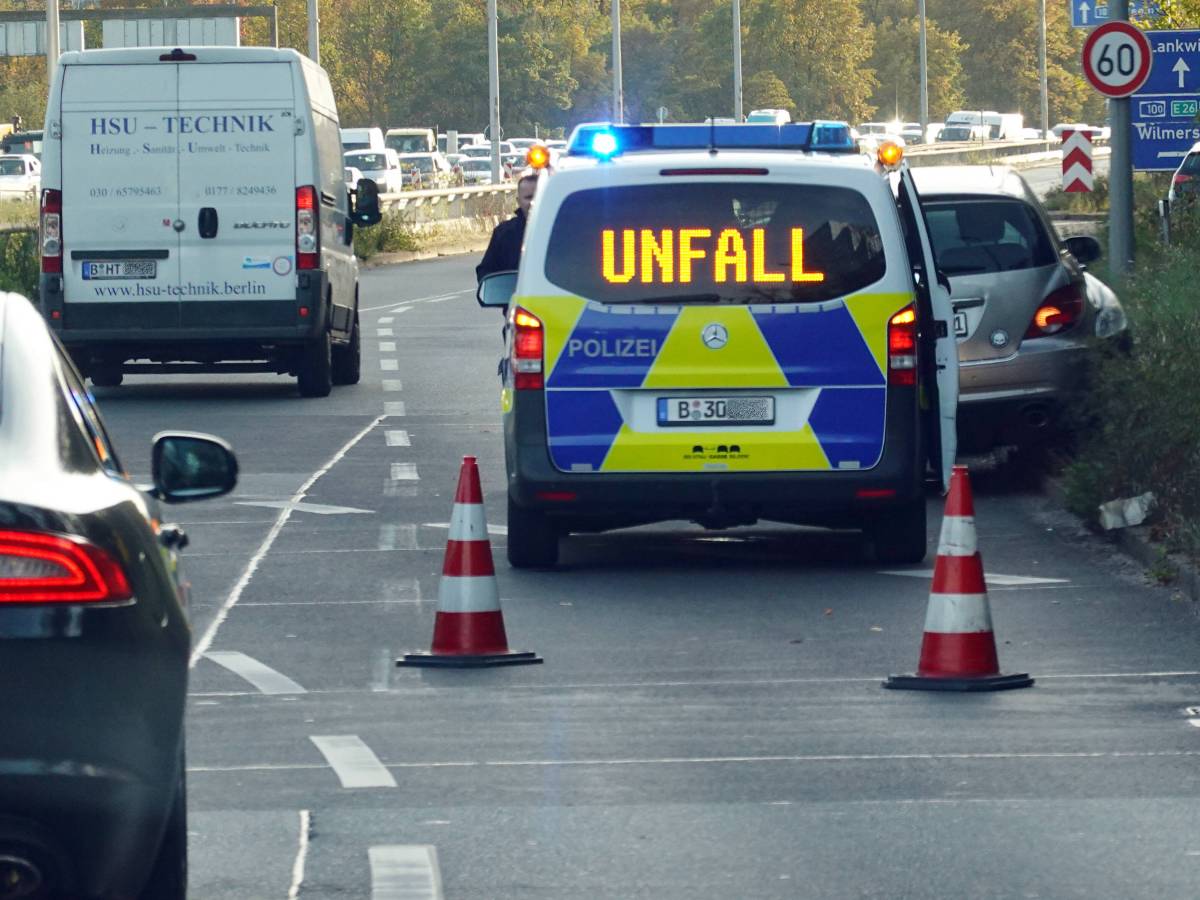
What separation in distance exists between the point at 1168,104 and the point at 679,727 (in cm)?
1634

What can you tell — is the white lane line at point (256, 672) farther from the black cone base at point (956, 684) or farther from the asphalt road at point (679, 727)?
the black cone base at point (956, 684)

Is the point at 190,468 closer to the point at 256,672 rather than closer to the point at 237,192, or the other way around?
the point at 256,672

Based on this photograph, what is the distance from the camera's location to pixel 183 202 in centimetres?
2006

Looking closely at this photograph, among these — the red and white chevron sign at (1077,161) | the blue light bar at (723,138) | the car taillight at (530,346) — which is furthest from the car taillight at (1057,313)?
the red and white chevron sign at (1077,161)

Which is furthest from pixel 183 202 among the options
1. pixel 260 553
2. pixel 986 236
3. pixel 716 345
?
pixel 716 345

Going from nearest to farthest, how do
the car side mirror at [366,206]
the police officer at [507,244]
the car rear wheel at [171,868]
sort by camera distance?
1. the car rear wheel at [171,868]
2. the police officer at [507,244]
3. the car side mirror at [366,206]

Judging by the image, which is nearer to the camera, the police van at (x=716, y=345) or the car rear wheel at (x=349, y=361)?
the police van at (x=716, y=345)

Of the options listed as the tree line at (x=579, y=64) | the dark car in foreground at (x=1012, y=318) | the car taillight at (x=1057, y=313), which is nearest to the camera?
the dark car in foreground at (x=1012, y=318)

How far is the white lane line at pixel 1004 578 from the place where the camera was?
11.2 m

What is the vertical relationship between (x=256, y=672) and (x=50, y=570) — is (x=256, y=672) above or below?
below

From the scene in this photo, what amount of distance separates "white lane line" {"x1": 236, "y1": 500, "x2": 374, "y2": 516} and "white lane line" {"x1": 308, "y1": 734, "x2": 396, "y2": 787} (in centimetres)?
585

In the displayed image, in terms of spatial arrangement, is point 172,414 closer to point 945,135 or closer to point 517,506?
point 517,506

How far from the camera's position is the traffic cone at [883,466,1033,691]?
8.80 metres

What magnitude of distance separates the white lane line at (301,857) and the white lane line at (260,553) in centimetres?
51
